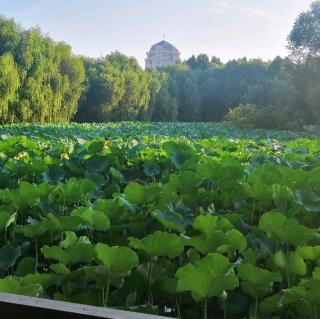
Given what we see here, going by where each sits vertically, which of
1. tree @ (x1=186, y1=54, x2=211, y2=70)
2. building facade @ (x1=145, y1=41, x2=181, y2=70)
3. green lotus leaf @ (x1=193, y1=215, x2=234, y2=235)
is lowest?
green lotus leaf @ (x1=193, y1=215, x2=234, y2=235)

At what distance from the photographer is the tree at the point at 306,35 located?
3453cm

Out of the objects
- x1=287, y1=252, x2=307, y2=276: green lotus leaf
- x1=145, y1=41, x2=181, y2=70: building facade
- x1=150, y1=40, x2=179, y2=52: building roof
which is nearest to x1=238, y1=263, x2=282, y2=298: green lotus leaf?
x1=287, y1=252, x2=307, y2=276: green lotus leaf

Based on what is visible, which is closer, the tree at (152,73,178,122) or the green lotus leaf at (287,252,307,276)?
the green lotus leaf at (287,252,307,276)

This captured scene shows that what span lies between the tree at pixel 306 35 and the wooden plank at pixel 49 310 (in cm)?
3526

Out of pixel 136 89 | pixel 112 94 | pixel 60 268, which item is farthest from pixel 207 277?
pixel 136 89

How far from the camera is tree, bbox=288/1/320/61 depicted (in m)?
34.5

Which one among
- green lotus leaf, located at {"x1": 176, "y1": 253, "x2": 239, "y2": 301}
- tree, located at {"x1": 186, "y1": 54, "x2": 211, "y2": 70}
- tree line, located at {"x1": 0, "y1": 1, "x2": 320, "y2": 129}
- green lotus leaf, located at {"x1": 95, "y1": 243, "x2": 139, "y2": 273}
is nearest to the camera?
green lotus leaf, located at {"x1": 176, "y1": 253, "x2": 239, "y2": 301}

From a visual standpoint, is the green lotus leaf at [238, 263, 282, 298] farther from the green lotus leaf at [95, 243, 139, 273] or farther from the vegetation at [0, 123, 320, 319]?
the green lotus leaf at [95, 243, 139, 273]

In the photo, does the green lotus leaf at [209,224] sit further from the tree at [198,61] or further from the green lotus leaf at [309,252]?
the tree at [198,61]

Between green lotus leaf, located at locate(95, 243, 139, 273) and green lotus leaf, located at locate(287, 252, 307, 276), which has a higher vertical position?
green lotus leaf, located at locate(95, 243, 139, 273)

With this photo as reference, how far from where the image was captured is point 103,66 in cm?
5756

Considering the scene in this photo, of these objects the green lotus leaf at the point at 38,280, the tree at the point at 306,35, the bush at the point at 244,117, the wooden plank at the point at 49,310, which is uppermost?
the tree at the point at 306,35

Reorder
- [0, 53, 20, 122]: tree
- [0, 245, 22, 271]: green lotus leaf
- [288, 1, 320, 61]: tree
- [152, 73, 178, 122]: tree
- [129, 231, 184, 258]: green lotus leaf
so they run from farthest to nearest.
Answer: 1. [152, 73, 178, 122]: tree
2. [288, 1, 320, 61]: tree
3. [0, 53, 20, 122]: tree
4. [0, 245, 22, 271]: green lotus leaf
5. [129, 231, 184, 258]: green lotus leaf

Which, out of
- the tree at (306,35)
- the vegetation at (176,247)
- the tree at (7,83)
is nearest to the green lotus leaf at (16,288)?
the vegetation at (176,247)
